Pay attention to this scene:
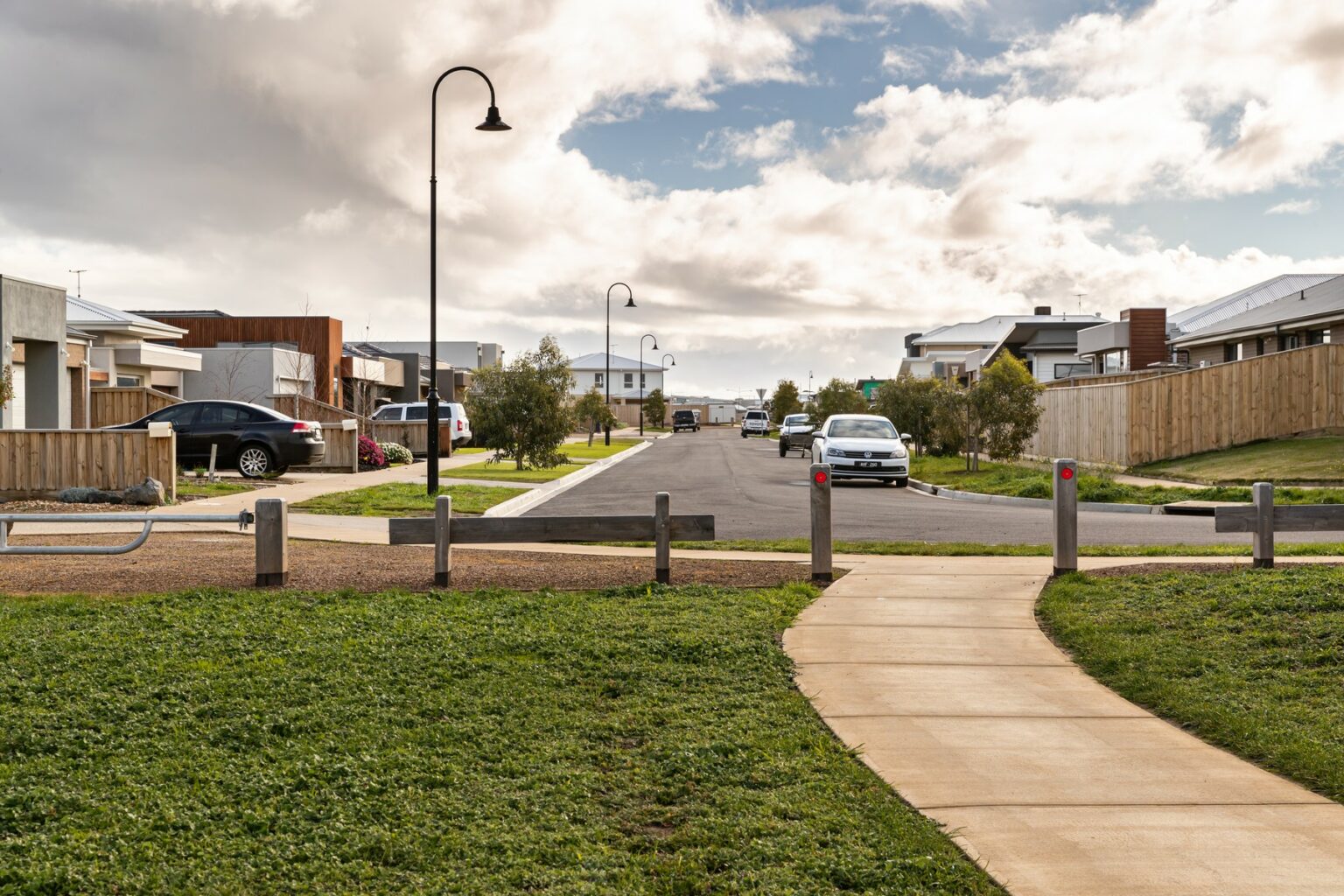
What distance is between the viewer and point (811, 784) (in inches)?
203

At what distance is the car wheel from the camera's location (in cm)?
2438

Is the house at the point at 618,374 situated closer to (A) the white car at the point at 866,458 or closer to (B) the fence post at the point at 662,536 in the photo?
(A) the white car at the point at 866,458

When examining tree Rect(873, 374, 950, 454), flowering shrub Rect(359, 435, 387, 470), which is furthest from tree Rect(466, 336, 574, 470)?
tree Rect(873, 374, 950, 454)

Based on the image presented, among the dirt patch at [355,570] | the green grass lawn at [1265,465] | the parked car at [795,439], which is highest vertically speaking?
the parked car at [795,439]

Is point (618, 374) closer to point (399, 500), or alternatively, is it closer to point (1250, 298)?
point (1250, 298)

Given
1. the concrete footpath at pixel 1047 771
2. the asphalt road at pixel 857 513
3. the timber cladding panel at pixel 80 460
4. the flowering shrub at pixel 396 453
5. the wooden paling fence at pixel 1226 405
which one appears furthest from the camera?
the flowering shrub at pixel 396 453

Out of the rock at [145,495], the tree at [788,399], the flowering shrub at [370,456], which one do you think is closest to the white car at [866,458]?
the flowering shrub at [370,456]

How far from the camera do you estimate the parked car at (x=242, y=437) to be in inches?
954

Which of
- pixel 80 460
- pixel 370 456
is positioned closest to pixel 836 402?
pixel 370 456

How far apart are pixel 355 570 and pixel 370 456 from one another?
19.6 meters

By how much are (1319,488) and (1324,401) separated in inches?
300

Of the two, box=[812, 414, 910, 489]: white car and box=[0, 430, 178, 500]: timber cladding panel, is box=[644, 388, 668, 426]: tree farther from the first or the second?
box=[0, 430, 178, 500]: timber cladding panel

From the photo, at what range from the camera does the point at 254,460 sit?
24.4 metres

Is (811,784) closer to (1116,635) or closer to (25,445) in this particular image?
(1116,635)
